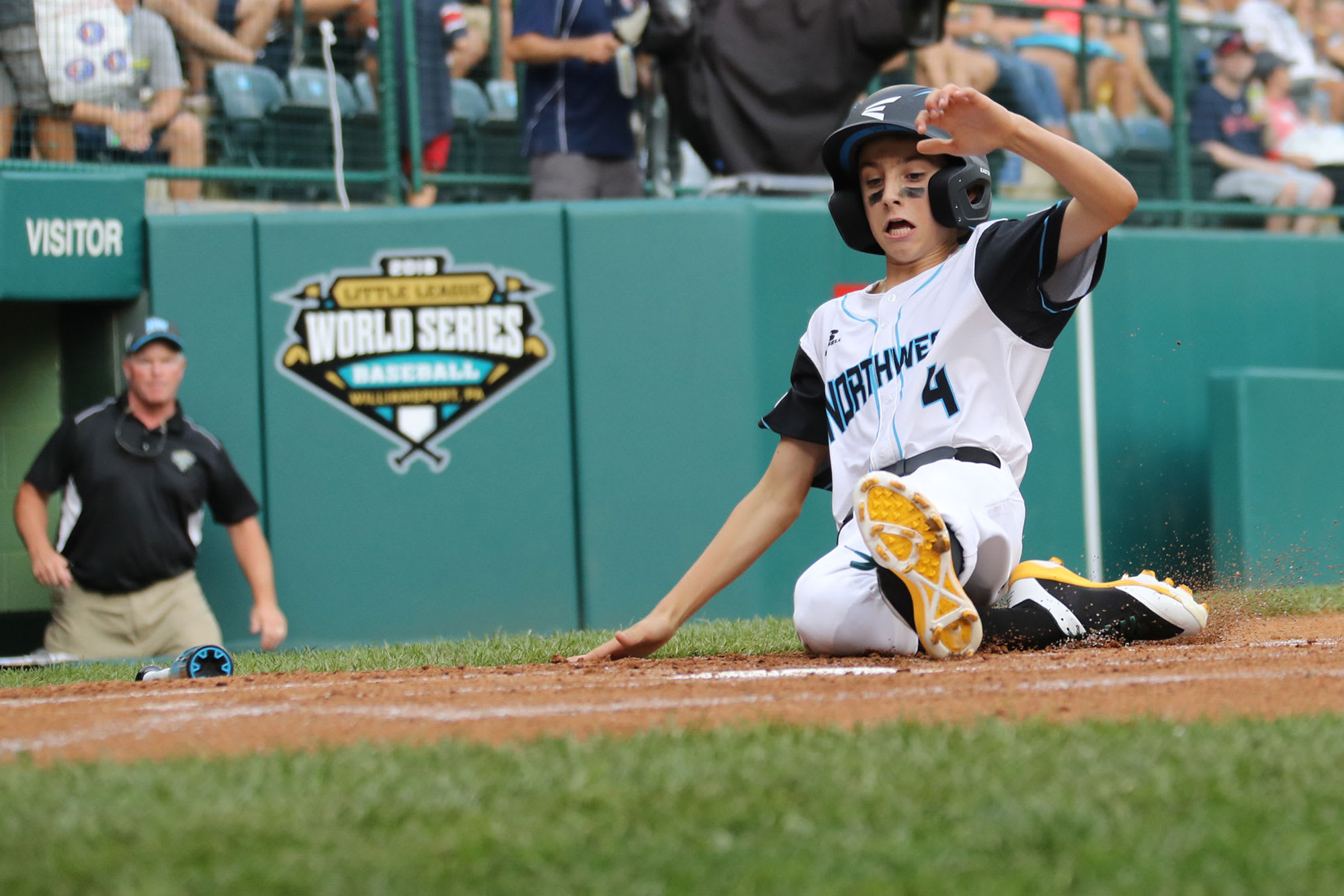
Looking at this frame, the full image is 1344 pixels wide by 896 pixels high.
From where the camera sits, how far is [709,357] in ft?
21.1

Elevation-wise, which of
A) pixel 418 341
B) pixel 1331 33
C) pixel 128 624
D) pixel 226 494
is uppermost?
pixel 1331 33

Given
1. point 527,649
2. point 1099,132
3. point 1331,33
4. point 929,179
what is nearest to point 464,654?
point 527,649

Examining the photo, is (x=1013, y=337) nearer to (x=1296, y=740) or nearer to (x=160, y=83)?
(x=1296, y=740)

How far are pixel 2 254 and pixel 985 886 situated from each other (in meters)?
5.47

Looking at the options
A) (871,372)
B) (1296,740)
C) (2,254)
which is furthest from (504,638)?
(1296,740)

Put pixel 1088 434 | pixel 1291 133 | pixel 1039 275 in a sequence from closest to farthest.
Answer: pixel 1039 275, pixel 1088 434, pixel 1291 133

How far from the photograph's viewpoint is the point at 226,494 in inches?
239

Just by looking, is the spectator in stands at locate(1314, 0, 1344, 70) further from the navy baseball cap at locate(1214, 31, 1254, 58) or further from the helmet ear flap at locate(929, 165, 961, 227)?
the helmet ear flap at locate(929, 165, 961, 227)

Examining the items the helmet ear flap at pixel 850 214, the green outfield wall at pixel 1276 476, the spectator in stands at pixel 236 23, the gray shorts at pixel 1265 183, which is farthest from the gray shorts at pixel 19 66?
the gray shorts at pixel 1265 183

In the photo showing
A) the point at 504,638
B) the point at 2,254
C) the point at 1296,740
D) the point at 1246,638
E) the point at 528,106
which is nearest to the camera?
the point at 1296,740

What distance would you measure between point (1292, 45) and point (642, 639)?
7143mm

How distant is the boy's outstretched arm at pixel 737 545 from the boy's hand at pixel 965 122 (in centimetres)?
93

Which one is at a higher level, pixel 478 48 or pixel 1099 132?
pixel 478 48

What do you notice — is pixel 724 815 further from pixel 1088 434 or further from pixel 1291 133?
pixel 1291 133
